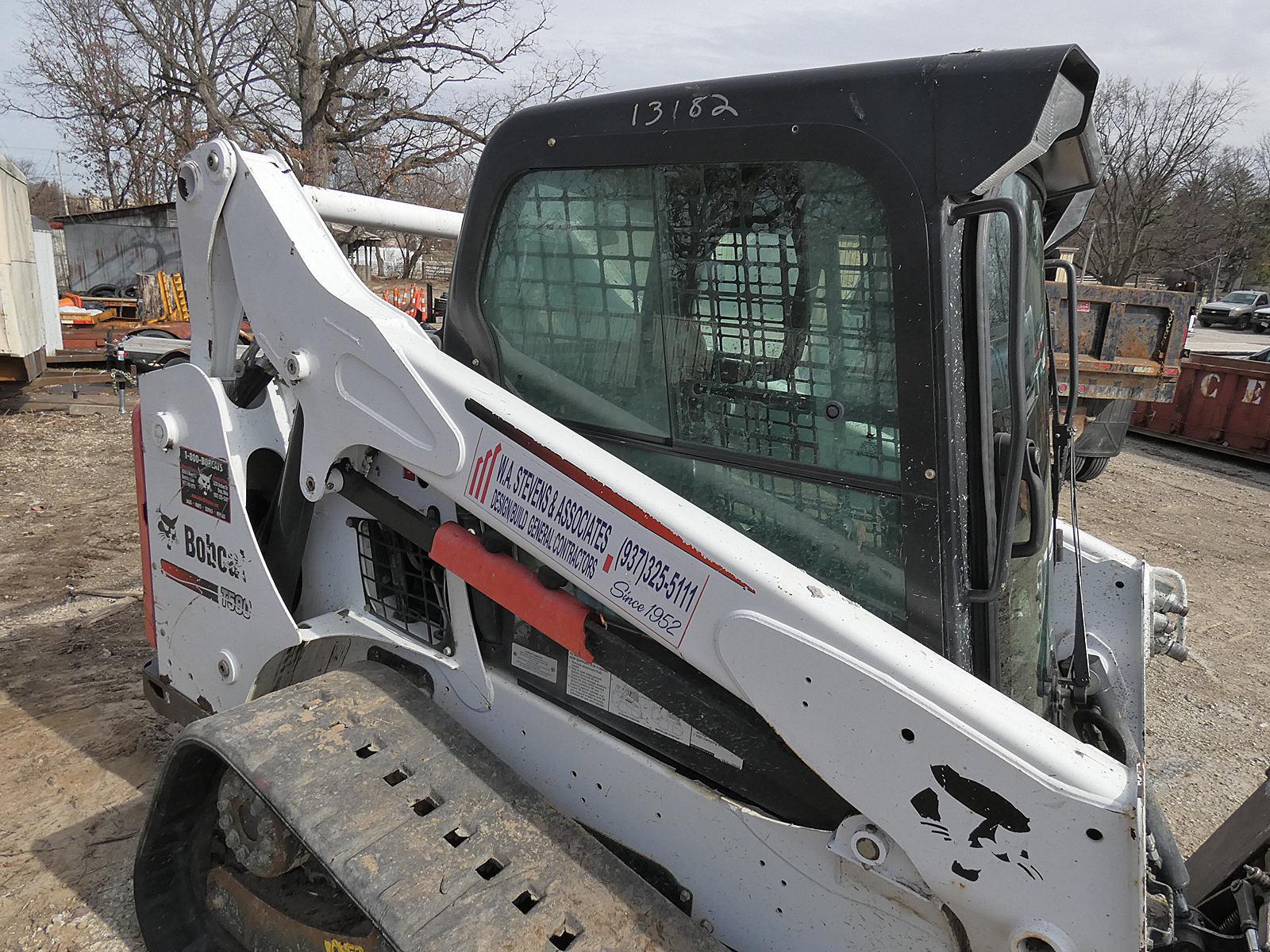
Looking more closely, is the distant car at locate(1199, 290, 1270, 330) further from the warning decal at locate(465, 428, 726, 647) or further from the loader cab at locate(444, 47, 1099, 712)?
the warning decal at locate(465, 428, 726, 647)

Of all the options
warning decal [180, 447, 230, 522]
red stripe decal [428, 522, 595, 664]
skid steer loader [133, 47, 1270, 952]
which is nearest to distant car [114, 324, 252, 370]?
warning decal [180, 447, 230, 522]

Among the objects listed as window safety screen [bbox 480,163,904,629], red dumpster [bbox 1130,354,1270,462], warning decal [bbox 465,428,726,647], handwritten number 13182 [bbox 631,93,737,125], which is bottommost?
red dumpster [bbox 1130,354,1270,462]

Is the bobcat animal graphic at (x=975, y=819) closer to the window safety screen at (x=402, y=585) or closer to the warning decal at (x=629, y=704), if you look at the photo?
the warning decal at (x=629, y=704)

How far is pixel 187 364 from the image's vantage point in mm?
2867

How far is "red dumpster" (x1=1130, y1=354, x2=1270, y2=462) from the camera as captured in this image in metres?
11.1

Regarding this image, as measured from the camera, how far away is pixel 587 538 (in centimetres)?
193

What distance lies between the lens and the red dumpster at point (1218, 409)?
11.1 meters

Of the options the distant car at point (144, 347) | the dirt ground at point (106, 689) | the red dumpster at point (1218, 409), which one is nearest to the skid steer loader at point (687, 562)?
the dirt ground at point (106, 689)

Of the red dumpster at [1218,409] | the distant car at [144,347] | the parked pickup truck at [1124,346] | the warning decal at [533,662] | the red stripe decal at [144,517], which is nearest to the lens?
the warning decal at [533,662]

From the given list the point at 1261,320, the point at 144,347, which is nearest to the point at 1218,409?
the point at 144,347

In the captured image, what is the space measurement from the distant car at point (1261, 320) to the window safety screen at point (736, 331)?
38353mm

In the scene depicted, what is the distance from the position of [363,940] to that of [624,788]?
679mm

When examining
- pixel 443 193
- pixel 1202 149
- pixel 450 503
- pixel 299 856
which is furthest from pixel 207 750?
pixel 1202 149

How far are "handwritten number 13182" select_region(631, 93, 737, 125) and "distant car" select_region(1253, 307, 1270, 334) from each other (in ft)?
126
